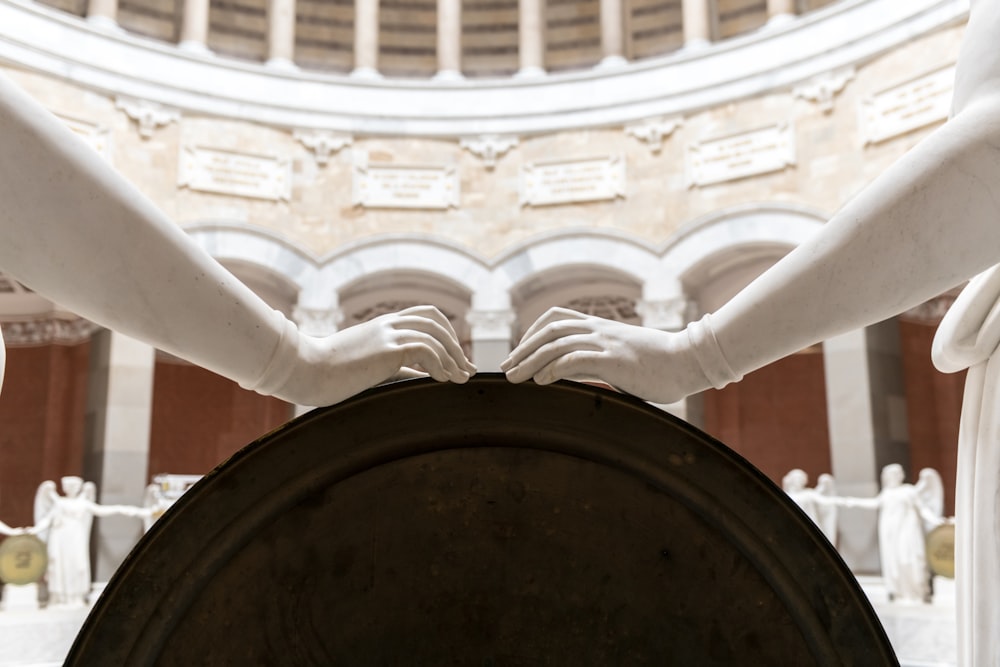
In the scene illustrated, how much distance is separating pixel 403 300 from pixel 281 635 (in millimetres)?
12942

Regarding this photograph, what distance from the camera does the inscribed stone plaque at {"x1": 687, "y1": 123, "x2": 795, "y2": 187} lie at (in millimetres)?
11984

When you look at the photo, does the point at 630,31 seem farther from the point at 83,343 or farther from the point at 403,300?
the point at 83,343

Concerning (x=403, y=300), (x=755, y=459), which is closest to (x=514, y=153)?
(x=403, y=300)

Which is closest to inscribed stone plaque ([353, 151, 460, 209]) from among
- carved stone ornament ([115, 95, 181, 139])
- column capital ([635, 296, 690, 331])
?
carved stone ornament ([115, 95, 181, 139])

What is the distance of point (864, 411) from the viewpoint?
1083 cm

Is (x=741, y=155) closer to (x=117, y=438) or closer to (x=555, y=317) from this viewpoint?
(x=117, y=438)

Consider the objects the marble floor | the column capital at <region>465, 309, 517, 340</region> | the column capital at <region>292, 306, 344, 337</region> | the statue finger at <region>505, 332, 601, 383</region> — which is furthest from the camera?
the column capital at <region>465, 309, 517, 340</region>

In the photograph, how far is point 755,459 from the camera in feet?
48.4

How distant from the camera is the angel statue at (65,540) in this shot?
981cm

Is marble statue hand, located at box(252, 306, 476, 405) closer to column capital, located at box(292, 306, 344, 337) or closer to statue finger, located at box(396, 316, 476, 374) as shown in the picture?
statue finger, located at box(396, 316, 476, 374)

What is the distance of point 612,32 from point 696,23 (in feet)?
4.33

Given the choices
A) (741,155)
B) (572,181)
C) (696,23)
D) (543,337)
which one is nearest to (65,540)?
(572,181)

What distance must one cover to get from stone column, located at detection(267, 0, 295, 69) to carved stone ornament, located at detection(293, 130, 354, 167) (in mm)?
1230

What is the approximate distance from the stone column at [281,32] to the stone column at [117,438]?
15.5ft
